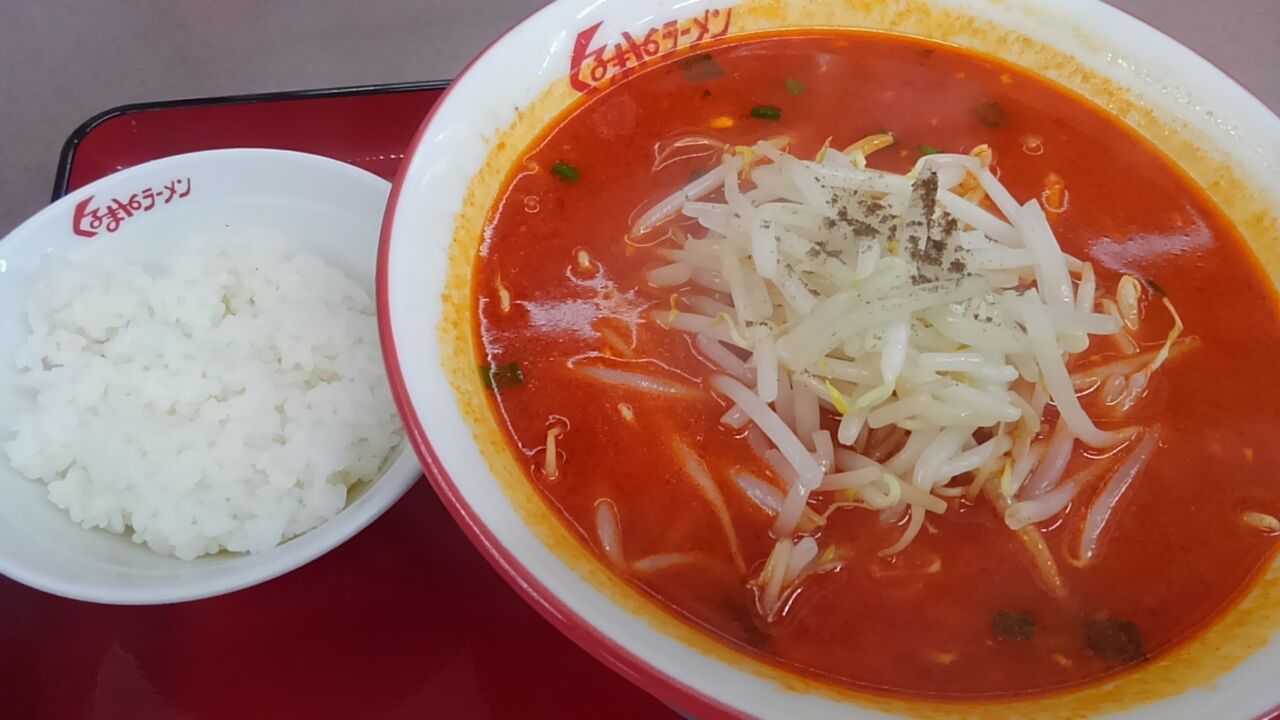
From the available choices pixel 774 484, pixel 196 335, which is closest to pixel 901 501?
pixel 774 484

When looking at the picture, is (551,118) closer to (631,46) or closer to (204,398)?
(631,46)

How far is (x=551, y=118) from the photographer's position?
1807 mm

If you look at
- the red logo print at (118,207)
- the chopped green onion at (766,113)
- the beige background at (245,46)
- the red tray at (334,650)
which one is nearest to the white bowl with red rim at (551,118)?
the chopped green onion at (766,113)

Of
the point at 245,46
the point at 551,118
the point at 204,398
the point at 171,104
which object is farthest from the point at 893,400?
the point at 245,46

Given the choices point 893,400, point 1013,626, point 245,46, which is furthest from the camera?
point 245,46

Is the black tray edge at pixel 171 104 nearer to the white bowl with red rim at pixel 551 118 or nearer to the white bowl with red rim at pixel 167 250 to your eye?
the white bowl with red rim at pixel 167 250

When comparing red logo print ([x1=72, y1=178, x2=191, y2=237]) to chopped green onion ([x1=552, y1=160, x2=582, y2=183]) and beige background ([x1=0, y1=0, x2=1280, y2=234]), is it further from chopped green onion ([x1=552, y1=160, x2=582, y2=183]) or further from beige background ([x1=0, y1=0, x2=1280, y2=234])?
beige background ([x1=0, y1=0, x2=1280, y2=234])

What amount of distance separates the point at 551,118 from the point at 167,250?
3.01 ft

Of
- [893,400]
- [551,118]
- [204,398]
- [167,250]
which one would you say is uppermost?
[551,118]

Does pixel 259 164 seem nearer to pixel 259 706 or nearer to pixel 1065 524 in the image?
pixel 259 706

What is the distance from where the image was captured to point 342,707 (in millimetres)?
1511

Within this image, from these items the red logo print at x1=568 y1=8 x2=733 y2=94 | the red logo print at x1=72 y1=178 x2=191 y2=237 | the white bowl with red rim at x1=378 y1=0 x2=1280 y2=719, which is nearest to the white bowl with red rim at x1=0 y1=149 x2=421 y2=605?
the red logo print at x1=72 y1=178 x2=191 y2=237

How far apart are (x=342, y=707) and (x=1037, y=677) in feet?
3.75

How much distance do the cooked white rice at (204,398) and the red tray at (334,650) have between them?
0.15m
